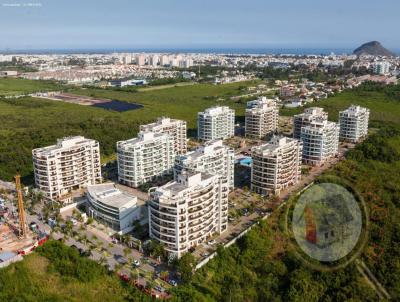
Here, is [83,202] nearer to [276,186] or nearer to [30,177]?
[30,177]

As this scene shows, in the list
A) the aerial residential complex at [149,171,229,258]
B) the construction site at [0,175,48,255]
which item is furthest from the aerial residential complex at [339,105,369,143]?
the construction site at [0,175,48,255]

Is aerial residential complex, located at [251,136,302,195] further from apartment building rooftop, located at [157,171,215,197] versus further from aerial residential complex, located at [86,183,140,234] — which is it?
aerial residential complex, located at [86,183,140,234]

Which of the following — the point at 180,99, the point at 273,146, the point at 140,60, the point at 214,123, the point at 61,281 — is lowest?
the point at 61,281

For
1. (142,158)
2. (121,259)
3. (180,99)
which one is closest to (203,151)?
(142,158)

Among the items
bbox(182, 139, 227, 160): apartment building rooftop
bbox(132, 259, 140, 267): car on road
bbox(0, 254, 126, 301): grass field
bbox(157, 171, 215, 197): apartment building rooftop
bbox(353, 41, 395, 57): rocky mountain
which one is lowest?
bbox(0, 254, 126, 301): grass field

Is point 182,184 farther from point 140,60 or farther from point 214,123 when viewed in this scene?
point 140,60

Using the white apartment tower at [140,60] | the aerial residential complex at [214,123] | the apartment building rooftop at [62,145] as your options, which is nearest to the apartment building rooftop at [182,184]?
the apartment building rooftop at [62,145]

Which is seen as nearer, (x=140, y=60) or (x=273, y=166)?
(x=273, y=166)
